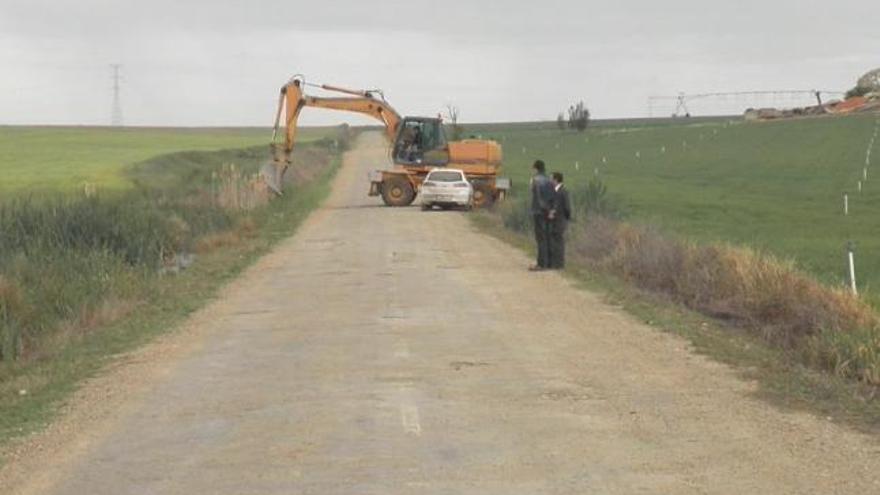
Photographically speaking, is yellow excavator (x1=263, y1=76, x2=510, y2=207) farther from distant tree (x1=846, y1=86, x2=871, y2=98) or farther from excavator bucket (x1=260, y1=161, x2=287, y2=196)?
distant tree (x1=846, y1=86, x2=871, y2=98)

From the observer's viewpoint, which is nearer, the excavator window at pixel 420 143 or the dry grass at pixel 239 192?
the dry grass at pixel 239 192

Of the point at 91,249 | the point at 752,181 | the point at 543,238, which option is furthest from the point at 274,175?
the point at 543,238

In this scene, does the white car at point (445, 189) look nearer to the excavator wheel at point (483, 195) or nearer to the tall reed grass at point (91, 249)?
the excavator wheel at point (483, 195)

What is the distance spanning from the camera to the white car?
4244 cm

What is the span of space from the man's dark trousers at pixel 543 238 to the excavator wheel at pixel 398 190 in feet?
74.0

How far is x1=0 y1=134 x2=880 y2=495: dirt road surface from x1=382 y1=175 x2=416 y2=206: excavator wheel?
1075 inches

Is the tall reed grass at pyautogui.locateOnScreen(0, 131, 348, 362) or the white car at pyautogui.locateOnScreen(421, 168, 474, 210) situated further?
the white car at pyautogui.locateOnScreen(421, 168, 474, 210)

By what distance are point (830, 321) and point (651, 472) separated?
21.7 ft

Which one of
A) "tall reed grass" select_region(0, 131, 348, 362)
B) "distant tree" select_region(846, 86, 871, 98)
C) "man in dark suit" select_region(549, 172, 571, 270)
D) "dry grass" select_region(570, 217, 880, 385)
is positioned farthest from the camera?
"distant tree" select_region(846, 86, 871, 98)

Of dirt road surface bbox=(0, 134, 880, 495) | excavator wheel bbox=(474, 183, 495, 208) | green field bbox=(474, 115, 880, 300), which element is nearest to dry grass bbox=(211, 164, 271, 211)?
excavator wheel bbox=(474, 183, 495, 208)

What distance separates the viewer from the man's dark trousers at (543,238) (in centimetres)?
2258

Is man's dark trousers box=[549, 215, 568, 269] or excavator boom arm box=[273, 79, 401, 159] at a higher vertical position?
excavator boom arm box=[273, 79, 401, 159]

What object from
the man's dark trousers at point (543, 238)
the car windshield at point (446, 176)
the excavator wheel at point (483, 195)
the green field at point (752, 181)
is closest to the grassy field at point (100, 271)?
the car windshield at point (446, 176)

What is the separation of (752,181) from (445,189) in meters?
21.4
